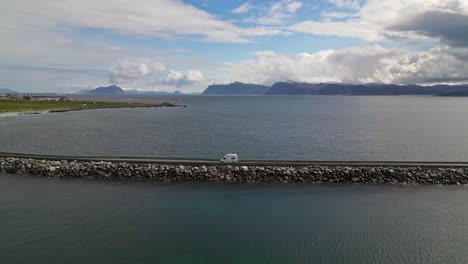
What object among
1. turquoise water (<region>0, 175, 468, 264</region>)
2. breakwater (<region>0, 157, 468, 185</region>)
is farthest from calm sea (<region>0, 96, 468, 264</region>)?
breakwater (<region>0, 157, 468, 185</region>)

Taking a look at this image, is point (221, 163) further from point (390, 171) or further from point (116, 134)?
point (116, 134)

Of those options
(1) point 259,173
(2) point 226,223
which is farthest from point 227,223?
(1) point 259,173

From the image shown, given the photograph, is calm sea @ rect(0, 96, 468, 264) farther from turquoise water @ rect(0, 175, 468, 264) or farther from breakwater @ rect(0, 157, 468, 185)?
breakwater @ rect(0, 157, 468, 185)

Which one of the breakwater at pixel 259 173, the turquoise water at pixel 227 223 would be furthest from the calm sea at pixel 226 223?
the breakwater at pixel 259 173

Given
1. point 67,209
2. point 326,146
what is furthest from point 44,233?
point 326,146

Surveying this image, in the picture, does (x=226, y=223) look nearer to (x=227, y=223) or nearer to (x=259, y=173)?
(x=227, y=223)

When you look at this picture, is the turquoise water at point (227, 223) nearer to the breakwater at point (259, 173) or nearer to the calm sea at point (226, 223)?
the calm sea at point (226, 223)
